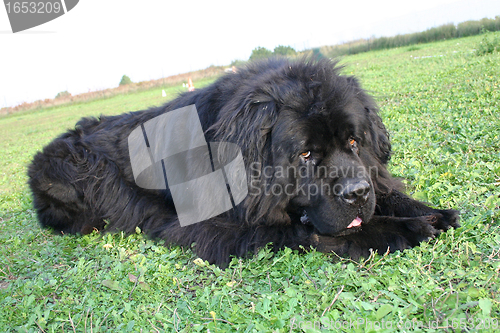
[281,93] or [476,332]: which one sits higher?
[281,93]

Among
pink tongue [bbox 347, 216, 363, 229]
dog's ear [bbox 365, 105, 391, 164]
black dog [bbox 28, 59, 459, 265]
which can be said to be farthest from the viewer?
dog's ear [bbox 365, 105, 391, 164]

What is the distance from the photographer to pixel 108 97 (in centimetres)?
3391

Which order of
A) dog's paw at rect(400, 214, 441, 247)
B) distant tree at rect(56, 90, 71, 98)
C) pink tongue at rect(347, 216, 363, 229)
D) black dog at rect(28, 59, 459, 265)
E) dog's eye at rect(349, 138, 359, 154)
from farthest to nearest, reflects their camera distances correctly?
distant tree at rect(56, 90, 71, 98)
dog's eye at rect(349, 138, 359, 154)
pink tongue at rect(347, 216, 363, 229)
black dog at rect(28, 59, 459, 265)
dog's paw at rect(400, 214, 441, 247)

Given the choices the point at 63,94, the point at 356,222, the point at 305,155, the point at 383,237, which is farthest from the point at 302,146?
the point at 63,94

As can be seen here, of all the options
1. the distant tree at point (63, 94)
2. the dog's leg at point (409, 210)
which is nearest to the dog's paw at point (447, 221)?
the dog's leg at point (409, 210)

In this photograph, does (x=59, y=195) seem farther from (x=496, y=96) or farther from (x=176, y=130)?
(x=496, y=96)

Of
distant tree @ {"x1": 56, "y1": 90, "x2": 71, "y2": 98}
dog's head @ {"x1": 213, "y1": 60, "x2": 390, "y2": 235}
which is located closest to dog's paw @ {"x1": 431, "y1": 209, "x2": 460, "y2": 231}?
dog's head @ {"x1": 213, "y1": 60, "x2": 390, "y2": 235}

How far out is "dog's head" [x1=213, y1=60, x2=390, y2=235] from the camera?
7.73ft

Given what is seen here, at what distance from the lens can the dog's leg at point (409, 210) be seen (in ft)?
7.45

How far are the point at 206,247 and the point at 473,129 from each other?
3581 mm

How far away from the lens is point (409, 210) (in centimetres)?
256

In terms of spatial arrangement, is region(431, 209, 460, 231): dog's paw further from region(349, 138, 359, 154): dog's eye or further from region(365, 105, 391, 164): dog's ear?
region(365, 105, 391, 164): dog's ear

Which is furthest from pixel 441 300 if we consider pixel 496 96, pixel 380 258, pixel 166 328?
Answer: pixel 496 96

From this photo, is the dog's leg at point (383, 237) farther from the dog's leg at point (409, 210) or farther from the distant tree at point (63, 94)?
the distant tree at point (63, 94)
